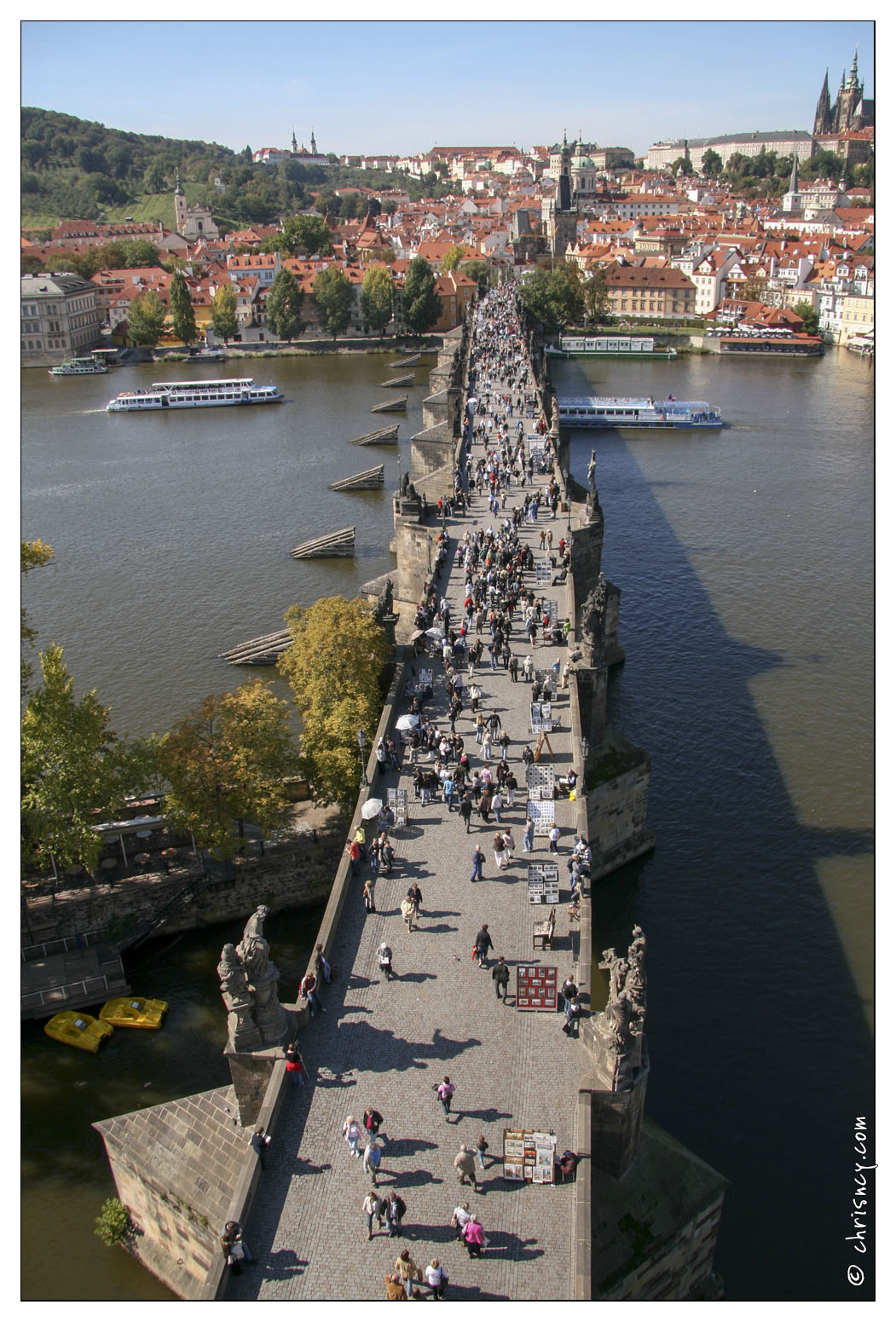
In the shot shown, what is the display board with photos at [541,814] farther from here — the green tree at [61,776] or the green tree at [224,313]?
the green tree at [224,313]

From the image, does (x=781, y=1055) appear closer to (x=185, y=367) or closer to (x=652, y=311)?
(x=185, y=367)

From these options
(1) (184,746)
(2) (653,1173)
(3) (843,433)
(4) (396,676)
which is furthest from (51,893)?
(3) (843,433)

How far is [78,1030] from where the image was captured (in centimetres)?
2461

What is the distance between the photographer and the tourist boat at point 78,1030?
24.4 metres

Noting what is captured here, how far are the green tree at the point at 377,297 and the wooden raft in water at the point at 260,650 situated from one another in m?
89.0

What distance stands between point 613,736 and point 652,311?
121960mm

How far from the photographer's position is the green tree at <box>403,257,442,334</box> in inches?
4860

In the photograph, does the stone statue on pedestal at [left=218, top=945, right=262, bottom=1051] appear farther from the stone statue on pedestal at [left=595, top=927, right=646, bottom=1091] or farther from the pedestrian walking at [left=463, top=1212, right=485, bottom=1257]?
the stone statue on pedestal at [left=595, top=927, right=646, bottom=1091]

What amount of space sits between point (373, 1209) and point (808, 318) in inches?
5086

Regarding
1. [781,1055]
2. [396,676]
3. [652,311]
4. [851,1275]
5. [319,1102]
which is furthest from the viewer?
[652,311]

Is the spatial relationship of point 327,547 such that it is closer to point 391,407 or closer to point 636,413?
point 391,407

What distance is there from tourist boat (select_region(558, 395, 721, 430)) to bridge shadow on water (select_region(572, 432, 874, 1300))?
1933 inches

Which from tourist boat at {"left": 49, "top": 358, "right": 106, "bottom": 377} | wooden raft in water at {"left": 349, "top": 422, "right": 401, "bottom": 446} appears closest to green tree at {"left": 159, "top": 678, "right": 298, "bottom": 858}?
wooden raft in water at {"left": 349, "top": 422, "right": 401, "bottom": 446}

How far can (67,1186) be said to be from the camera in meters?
21.4
